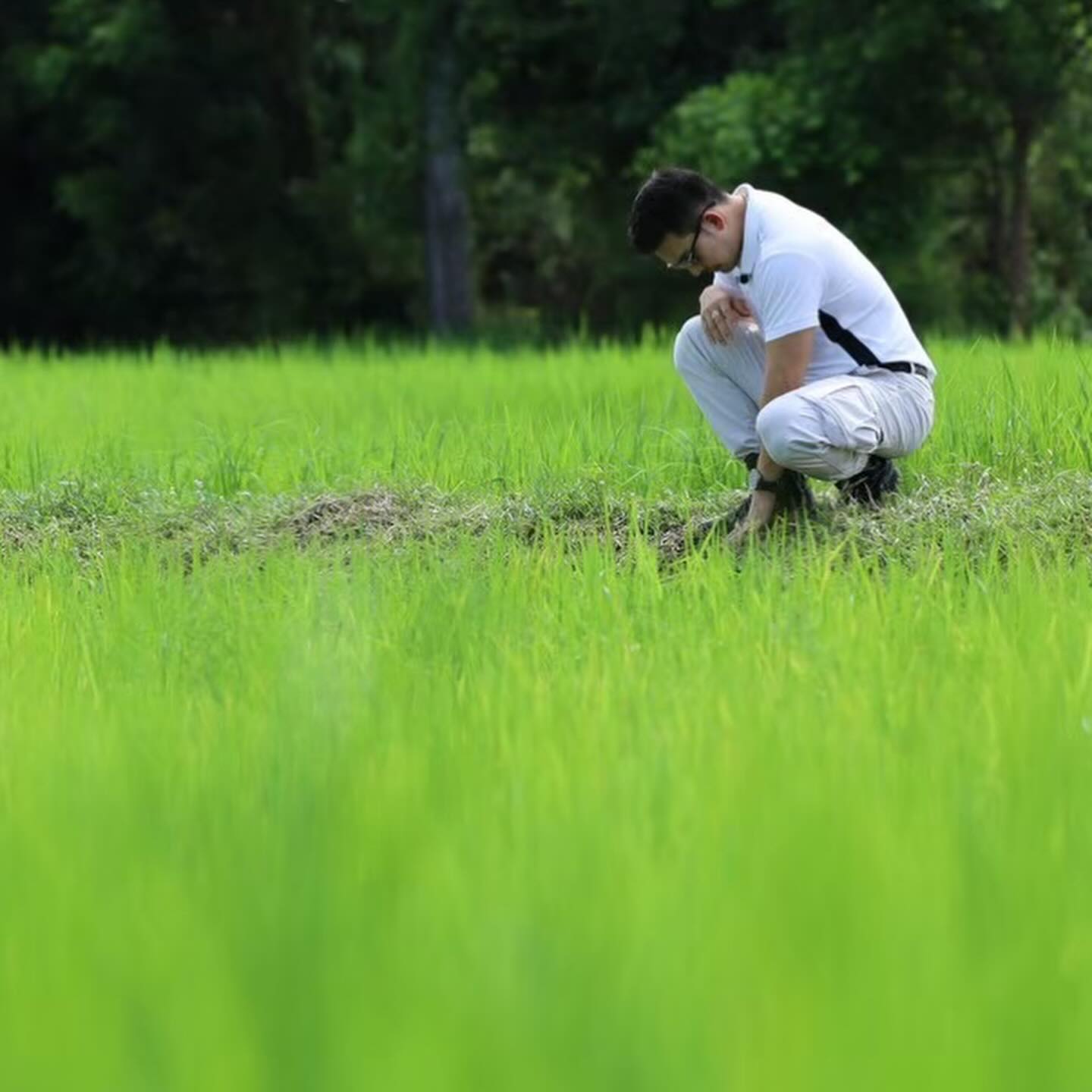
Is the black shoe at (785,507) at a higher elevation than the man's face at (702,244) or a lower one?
lower

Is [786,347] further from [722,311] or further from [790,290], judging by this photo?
[722,311]

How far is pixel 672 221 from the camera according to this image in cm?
466

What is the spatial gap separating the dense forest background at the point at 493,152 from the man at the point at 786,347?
593 centimetres

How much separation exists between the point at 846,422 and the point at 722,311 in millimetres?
483

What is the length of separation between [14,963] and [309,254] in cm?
2215

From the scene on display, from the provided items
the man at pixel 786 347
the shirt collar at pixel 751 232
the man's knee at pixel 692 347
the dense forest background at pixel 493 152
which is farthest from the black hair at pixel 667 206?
the dense forest background at pixel 493 152

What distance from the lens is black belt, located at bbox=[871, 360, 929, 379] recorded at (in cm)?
511

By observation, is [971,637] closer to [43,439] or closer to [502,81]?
[43,439]

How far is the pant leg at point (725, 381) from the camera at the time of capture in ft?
17.4

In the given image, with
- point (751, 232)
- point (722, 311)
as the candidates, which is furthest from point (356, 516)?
point (751, 232)

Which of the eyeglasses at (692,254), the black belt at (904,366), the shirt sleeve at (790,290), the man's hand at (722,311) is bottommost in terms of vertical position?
the black belt at (904,366)

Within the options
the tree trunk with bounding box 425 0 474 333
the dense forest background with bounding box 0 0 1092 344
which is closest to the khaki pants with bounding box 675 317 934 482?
the dense forest background with bounding box 0 0 1092 344

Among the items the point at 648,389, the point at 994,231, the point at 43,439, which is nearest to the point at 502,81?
the point at 994,231

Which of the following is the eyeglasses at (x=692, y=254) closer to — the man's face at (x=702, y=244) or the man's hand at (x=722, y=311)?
the man's face at (x=702, y=244)
